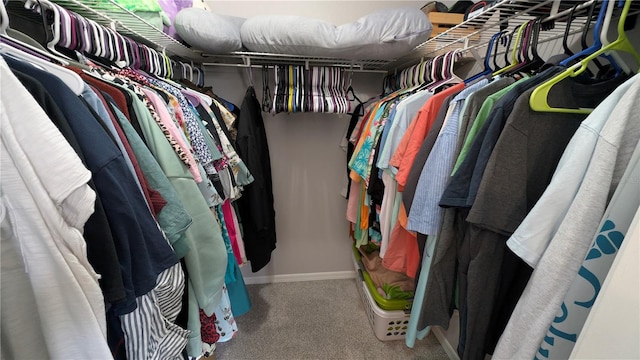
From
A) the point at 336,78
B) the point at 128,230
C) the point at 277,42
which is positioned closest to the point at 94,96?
the point at 128,230

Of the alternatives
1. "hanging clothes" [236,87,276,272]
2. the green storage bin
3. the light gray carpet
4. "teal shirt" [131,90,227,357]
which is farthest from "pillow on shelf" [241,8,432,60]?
the light gray carpet

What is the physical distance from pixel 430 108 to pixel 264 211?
0.96m

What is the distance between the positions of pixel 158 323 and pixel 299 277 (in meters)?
1.48

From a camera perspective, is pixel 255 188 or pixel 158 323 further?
pixel 255 188

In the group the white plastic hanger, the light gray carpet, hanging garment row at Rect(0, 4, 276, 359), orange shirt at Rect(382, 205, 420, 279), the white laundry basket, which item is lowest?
the light gray carpet

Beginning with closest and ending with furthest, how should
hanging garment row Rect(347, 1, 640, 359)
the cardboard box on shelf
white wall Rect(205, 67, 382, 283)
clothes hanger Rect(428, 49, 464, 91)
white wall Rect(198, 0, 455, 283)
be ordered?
1. hanging garment row Rect(347, 1, 640, 359)
2. clothes hanger Rect(428, 49, 464, 91)
3. the cardboard box on shelf
4. white wall Rect(198, 0, 455, 283)
5. white wall Rect(205, 67, 382, 283)

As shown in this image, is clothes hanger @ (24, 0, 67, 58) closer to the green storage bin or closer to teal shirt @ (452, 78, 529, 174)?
teal shirt @ (452, 78, 529, 174)

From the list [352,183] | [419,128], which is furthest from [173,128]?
[352,183]

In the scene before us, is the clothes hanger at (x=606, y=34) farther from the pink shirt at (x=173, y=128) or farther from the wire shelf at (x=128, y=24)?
the wire shelf at (x=128, y=24)

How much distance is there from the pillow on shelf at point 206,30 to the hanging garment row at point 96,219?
1.59 ft

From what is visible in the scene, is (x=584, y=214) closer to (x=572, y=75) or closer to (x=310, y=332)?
(x=572, y=75)

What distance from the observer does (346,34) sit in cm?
105

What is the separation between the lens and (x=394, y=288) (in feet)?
4.42

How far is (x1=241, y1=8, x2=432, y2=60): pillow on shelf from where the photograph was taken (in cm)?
103
